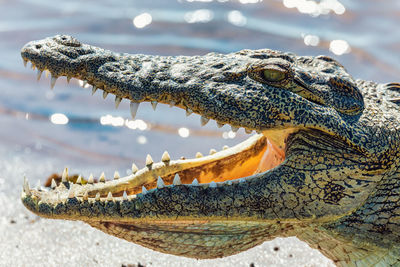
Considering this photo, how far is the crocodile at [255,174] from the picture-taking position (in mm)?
3295

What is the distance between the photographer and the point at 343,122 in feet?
11.2

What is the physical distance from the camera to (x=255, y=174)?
133 inches

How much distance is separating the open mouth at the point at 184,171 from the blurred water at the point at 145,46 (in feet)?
8.09

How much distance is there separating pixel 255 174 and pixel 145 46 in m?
6.73

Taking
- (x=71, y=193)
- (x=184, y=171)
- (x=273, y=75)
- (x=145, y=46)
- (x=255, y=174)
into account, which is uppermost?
(x=273, y=75)

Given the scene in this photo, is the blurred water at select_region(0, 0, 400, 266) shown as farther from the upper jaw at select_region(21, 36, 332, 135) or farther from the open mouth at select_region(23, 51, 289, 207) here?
the upper jaw at select_region(21, 36, 332, 135)

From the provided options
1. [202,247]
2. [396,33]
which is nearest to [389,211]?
[202,247]

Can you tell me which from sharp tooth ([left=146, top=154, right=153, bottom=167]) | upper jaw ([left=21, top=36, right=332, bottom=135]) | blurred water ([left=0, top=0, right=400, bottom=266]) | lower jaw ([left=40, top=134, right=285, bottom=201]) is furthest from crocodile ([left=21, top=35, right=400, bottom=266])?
blurred water ([left=0, top=0, right=400, bottom=266])

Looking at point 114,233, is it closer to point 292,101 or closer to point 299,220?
point 299,220

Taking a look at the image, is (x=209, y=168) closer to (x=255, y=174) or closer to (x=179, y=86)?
(x=255, y=174)

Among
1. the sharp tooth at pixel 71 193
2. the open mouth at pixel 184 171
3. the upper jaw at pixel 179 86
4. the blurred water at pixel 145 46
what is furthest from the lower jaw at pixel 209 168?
the blurred water at pixel 145 46

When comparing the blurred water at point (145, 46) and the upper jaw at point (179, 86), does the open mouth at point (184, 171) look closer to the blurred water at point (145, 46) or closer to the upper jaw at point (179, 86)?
the upper jaw at point (179, 86)

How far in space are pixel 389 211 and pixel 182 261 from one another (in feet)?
6.10

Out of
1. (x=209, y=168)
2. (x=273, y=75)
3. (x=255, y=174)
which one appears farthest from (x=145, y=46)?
(x=255, y=174)
